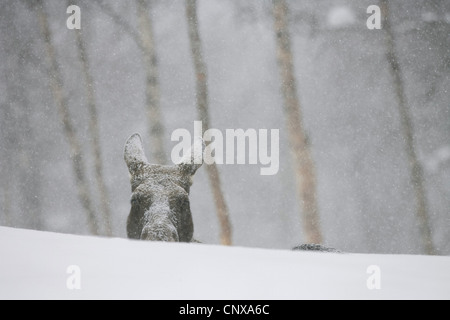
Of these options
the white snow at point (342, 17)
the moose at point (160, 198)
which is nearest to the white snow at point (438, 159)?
the white snow at point (342, 17)

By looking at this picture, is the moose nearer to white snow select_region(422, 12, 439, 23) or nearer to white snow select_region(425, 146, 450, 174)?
white snow select_region(422, 12, 439, 23)

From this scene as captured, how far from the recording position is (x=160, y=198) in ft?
17.2

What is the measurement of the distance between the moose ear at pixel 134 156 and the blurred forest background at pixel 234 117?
7882 millimetres

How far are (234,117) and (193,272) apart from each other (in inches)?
586

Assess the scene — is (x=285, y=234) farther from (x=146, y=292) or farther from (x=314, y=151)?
(x=146, y=292)

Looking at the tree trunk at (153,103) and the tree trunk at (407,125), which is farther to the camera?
the tree trunk at (407,125)

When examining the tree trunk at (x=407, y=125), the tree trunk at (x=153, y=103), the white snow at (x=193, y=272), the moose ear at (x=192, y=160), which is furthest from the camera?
the tree trunk at (x=407, y=125)

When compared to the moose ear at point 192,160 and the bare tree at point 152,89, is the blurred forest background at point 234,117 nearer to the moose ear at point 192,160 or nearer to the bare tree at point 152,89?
the bare tree at point 152,89

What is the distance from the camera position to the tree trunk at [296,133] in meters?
9.61

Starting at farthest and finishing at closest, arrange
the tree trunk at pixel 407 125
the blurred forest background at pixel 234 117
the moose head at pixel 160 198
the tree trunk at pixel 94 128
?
the blurred forest background at pixel 234 117
the tree trunk at pixel 94 128
the tree trunk at pixel 407 125
the moose head at pixel 160 198

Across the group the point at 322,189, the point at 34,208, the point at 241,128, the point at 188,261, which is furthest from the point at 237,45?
the point at 188,261

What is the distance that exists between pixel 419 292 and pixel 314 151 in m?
15.6

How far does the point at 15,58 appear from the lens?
16391 mm

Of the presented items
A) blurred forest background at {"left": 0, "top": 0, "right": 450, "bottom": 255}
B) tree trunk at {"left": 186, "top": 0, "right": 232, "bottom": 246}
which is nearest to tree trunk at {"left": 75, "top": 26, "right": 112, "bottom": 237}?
blurred forest background at {"left": 0, "top": 0, "right": 450, "bottom": 255}
